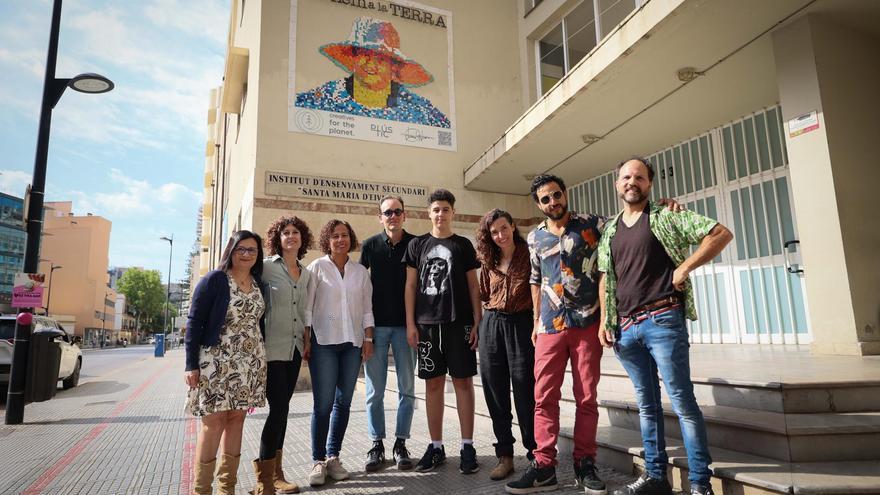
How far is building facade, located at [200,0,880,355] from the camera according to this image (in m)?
5.37

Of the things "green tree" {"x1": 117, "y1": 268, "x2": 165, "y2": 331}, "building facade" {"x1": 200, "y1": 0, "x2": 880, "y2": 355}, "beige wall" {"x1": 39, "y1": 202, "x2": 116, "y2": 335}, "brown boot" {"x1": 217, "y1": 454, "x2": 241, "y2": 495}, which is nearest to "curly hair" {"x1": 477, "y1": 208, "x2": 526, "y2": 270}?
"brown boot" {"x1": 217, "y1": 454, "x2": 241, "y2": 495}

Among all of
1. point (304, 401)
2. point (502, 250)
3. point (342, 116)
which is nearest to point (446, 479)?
point (502, 250)

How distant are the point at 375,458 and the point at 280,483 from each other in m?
0.74

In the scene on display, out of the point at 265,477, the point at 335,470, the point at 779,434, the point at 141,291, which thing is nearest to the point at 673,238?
the point at 779,434

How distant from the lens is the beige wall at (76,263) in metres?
62.3

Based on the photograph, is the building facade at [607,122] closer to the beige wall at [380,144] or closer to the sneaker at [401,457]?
the beige wall at [380,144]

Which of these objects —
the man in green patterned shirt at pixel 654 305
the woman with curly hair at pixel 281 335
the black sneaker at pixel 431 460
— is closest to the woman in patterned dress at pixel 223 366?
the woman with curly hair at pixel 281 335

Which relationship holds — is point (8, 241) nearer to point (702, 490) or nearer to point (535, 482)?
point (535, 482)

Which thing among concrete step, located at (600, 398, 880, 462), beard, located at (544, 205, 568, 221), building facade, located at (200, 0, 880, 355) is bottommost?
concrete step, located at (600, 398, 880, 462)

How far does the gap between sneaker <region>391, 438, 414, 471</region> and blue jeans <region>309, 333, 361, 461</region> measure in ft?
1.50

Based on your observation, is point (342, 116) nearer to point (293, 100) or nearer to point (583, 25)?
point (293, 100)

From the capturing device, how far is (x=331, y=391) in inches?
147

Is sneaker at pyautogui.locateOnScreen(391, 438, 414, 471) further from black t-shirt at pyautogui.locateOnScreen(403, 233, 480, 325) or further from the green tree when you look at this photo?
the green tree

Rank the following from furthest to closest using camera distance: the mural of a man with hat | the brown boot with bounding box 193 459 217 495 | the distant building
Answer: the distant building → the mural of a man with hat → the brown boot with bounding box 193 459 217 495
